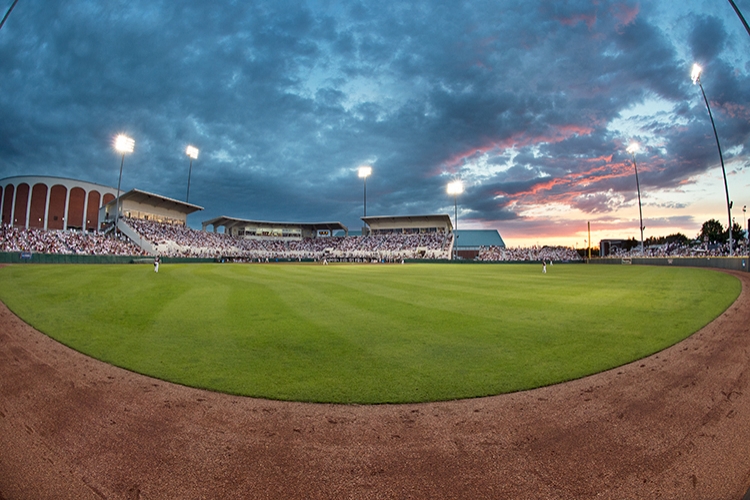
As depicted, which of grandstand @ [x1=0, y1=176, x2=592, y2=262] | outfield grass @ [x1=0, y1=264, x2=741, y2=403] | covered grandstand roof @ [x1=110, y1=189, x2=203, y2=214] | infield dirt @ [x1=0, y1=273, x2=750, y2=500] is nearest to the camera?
infield dirt @ [x1=0, y1=273, x2=750, y2=500]

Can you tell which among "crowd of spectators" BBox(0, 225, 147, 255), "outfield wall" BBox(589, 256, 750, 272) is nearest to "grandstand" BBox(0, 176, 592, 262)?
"crowd of spectators" BBox(0, 225, 147, 255)

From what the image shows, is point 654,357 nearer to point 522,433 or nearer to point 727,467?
point 727,467

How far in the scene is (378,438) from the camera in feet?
10.7

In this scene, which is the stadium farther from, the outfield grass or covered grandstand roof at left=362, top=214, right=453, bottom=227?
covered grandstand roof at left=362, top=214, right=453, bottom=227

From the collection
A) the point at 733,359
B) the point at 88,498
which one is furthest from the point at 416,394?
the point at 733,359

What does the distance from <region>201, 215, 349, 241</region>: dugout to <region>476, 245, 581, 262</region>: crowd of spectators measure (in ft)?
128

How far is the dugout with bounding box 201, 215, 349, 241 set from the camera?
82.5 meters

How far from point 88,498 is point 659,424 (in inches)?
205

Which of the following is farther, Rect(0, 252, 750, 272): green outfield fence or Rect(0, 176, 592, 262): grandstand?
Rect(0, 176, 592, 262): grandstand

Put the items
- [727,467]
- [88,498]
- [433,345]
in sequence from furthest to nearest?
1. [433,345]
2. [727,467]
3. [88,498]

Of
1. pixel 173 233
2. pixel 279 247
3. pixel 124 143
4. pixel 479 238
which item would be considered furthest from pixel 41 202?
pixel 479 238

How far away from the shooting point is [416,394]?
421cm

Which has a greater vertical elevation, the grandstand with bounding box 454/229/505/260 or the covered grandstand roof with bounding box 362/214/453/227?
the covered grandstand roof with bounding box 362/214/453/227

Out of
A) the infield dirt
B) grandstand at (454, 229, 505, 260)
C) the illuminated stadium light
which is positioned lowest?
the infield dirt
